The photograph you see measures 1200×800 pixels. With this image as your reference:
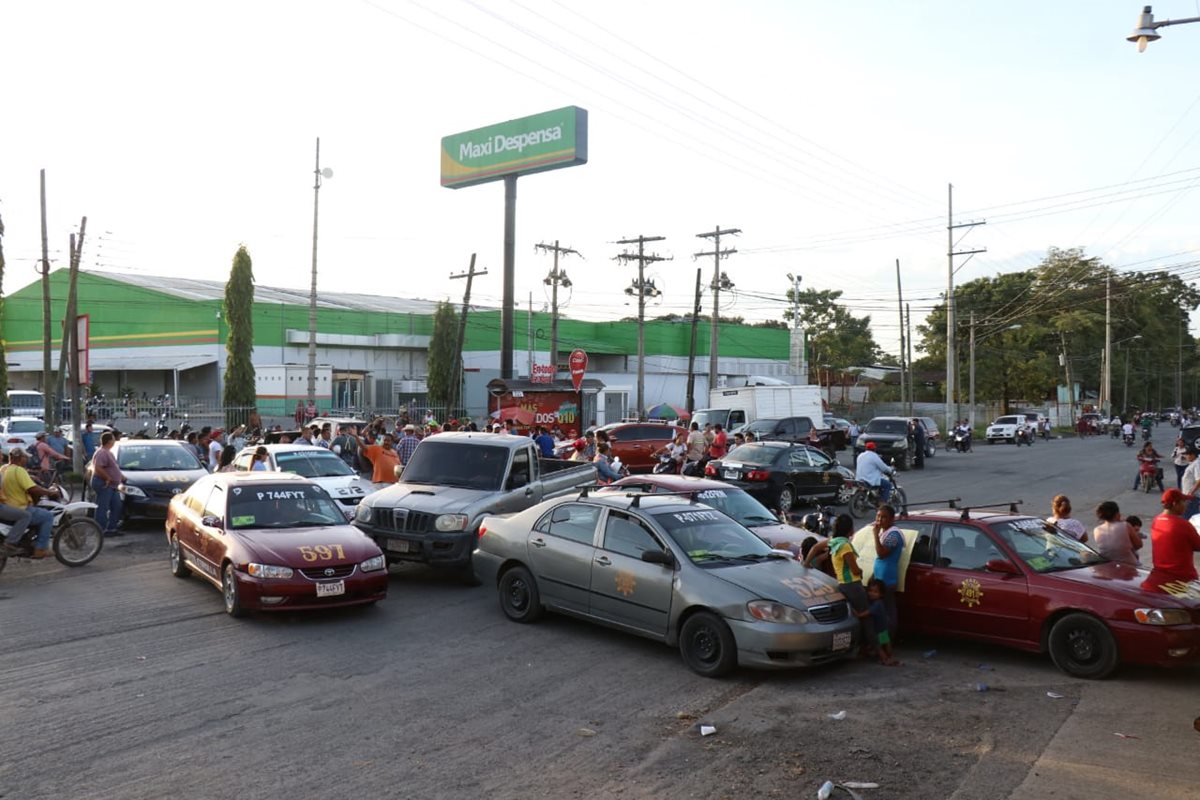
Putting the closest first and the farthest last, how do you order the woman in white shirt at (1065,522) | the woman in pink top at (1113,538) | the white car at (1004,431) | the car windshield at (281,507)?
the woman in pink top at (1113,538)
the woman in white shirt at (1065,522)
the car windshield at (281,507)
the white car at (1004,431)

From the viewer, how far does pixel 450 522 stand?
1141 cm

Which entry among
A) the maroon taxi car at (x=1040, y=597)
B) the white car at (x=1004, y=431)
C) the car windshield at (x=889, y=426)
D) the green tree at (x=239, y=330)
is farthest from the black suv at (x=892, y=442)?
the green tree at (x=239, y=330)

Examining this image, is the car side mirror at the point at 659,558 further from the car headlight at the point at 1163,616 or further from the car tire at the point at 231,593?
the car tire at the point at 231,593

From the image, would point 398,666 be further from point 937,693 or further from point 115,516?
point 115,516

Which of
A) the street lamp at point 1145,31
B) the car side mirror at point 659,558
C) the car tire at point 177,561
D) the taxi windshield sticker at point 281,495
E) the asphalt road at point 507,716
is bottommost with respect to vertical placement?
the asphalt road at point 507,716

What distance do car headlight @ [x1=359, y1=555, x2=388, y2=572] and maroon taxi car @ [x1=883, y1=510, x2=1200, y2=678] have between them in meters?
5.34

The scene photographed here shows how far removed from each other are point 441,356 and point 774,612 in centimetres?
4495

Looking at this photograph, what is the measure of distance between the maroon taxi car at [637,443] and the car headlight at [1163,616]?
65.4ft

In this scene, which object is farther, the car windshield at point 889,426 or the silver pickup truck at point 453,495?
the car windshield at point 889,426

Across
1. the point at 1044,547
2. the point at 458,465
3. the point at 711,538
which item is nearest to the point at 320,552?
the point at 458,465

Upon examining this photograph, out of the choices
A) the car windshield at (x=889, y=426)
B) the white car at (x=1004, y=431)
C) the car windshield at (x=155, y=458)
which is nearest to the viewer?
the car windshield at (x=155, y=458)

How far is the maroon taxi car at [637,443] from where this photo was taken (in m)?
27.6

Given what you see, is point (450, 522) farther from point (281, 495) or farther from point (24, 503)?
point (24, 503)

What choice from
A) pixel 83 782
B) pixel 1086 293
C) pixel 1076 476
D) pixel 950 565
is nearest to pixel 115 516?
pixel 83 782
